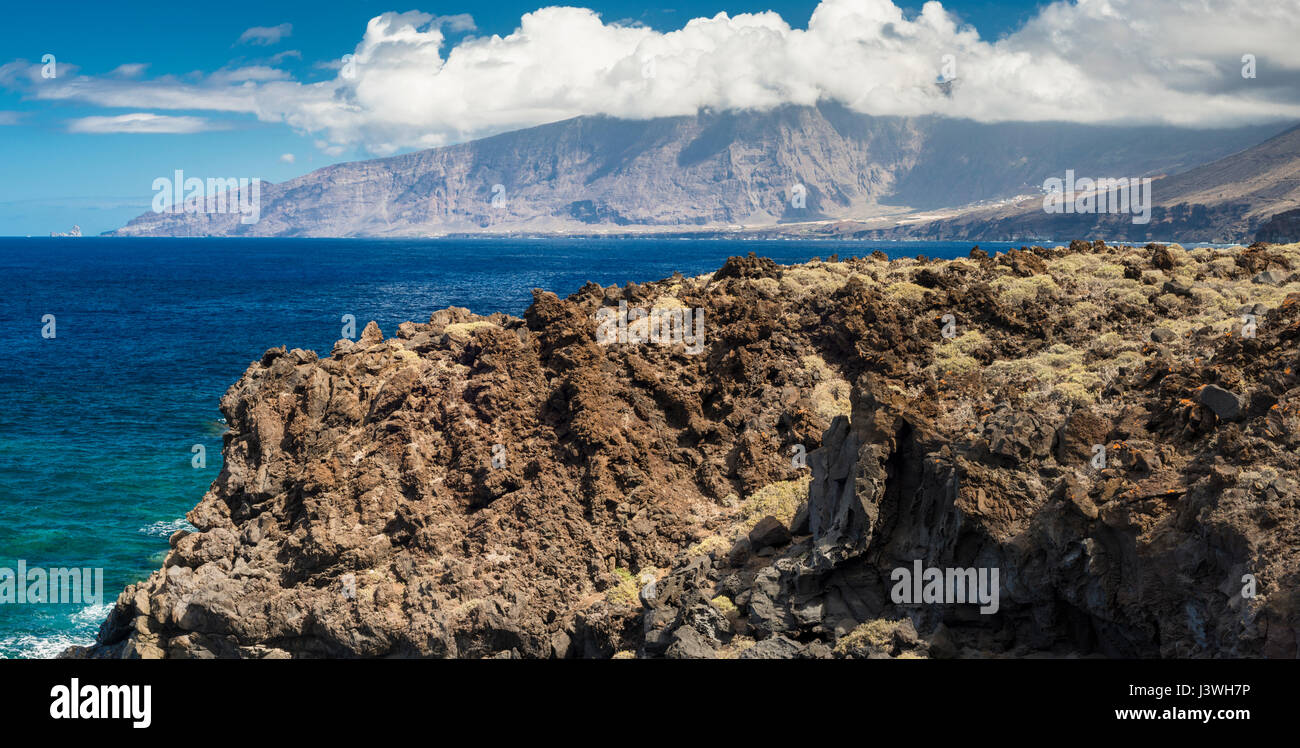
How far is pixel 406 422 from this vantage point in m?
22.0

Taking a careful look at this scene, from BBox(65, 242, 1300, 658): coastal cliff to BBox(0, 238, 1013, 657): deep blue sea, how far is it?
1019 cm

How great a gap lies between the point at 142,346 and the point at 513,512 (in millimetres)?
63778

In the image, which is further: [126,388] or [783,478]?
[126,388]

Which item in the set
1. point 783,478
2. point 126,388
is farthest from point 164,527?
point 126,388

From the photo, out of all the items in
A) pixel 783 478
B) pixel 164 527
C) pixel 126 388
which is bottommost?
pixel 164 527

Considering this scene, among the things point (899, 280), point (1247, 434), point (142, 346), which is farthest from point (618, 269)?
point (1247, 434)

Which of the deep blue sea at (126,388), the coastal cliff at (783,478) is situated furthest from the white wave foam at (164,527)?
the coastal cliff at (783,478)

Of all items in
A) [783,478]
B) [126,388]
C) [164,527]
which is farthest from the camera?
[126,388]

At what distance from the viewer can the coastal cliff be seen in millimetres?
13820

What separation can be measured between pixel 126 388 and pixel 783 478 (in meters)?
48.7

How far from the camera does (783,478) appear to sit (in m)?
21.6

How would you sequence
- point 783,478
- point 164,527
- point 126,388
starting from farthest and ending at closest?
1. point 126,388
2. point 164,527
3. point 783,478

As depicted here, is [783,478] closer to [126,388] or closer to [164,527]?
[164,527]
